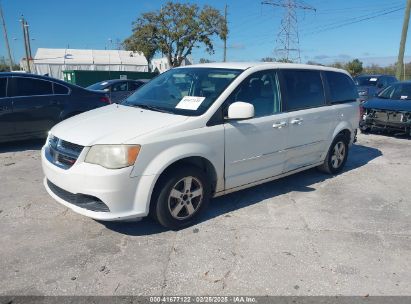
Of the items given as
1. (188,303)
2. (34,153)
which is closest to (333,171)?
(188,303)

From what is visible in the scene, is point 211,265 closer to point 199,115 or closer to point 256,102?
point 199,115

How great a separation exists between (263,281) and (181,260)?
77 centimetres

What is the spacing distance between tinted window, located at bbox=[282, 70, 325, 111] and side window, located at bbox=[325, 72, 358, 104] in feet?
0.94

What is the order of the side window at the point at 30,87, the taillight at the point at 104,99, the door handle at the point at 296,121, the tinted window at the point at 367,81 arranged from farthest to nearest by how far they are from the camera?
the tinted window at the point at 367,81 → the taillight at the point at 104,99 → the side window at the point at 30,87 → the door handle at the point at 296,121

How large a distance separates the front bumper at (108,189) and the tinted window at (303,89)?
92.4 inches

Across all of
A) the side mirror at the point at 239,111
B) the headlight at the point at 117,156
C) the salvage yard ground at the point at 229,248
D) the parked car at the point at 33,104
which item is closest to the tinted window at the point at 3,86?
the parked car at the point at 33,104

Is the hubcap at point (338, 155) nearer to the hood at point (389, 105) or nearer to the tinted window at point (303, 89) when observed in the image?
the tinted window at point (303, 89)

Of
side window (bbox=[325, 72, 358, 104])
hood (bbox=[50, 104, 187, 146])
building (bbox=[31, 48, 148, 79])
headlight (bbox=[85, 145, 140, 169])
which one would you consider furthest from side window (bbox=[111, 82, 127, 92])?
building (bbox=[31, 48, 148, 79])

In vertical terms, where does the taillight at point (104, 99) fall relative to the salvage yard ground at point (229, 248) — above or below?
above

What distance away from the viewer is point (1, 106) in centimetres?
680

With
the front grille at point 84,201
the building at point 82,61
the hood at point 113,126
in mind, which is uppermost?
the building at point 82,61

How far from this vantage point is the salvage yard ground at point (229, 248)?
2.99 meters

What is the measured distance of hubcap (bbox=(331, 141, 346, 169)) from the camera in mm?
5922

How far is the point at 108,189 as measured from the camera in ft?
10.9
